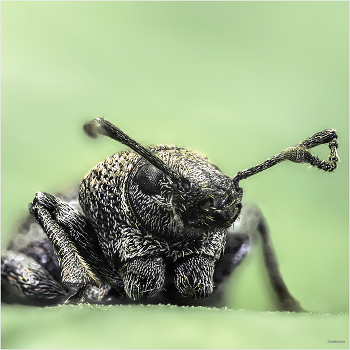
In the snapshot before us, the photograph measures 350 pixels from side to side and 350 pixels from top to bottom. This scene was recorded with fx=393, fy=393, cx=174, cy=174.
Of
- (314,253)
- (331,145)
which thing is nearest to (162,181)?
(331,145)

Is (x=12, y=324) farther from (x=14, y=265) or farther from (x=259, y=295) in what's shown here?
(x=259, y=295)

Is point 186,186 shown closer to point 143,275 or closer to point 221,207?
point 221,207

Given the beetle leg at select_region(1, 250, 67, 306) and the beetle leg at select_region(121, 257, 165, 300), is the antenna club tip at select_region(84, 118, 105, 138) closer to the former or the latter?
the beetle leg at select_region(121, 257, 165, 300)

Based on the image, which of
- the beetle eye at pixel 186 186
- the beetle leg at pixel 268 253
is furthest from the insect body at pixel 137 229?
the beetle leg at pixel 268 253

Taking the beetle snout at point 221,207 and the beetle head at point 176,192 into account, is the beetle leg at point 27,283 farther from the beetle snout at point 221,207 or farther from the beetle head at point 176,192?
the beetle snout at point 221,207

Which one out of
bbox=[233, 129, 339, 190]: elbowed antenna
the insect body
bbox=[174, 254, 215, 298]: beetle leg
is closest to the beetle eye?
the insect body
